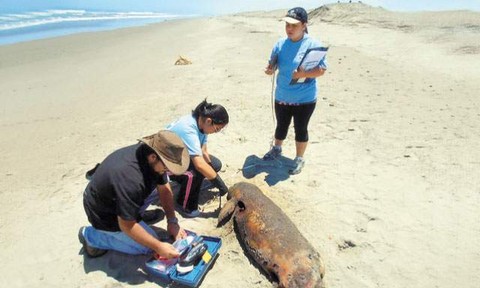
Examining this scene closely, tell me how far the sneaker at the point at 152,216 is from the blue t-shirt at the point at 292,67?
6.46 ft

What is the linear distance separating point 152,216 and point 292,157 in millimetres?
2256

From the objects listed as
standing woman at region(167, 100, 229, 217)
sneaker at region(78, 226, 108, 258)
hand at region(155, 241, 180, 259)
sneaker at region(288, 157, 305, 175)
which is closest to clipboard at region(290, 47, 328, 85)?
standing woman at region(167, 100, 229, 217)

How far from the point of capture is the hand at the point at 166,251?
333 centimetres

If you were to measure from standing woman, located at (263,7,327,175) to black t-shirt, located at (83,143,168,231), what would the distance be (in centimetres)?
212

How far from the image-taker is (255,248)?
3.58 meters

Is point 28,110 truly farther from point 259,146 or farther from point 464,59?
point 464,59

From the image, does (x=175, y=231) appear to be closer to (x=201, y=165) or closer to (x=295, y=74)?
(x=201, y=165)

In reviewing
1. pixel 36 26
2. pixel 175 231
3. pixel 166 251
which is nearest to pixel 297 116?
pixel 175 231

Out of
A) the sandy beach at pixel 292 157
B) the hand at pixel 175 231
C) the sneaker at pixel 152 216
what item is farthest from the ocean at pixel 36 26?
the hand at pixel 175 231

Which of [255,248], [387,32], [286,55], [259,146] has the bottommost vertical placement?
[387,32]

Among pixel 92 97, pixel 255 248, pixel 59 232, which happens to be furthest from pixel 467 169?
pixel 92 97

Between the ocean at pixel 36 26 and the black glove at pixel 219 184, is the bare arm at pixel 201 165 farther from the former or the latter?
the ocean at pixel 36 26

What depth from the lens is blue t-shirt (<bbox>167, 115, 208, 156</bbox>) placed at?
393 centimetres

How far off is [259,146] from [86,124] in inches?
135
